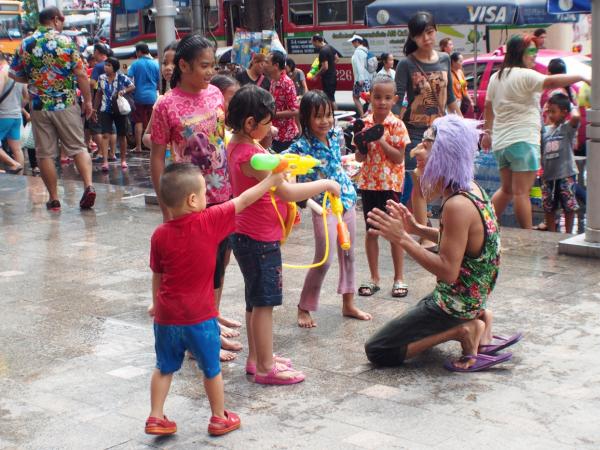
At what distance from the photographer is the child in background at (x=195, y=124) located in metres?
5.33

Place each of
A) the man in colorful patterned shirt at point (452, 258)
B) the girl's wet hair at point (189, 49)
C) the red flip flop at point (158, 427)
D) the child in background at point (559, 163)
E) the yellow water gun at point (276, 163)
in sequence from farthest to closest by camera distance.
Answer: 1. the child in background at point (559, 163)
2. the girl's wet hair at point (189, 49)
3. the man in colorful patterned shirt at point (452, 258)
4. the yellow water gun at point (276, 163)
5. the red flip flop at point (158, 427)

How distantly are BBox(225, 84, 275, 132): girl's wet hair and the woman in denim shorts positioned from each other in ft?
11.9

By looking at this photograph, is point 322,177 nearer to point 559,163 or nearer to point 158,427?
point 158,427

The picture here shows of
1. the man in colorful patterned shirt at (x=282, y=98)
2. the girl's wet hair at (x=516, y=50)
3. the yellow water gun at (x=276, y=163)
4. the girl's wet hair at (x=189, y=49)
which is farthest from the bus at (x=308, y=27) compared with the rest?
the yellow water gun at (x=276, y=163)

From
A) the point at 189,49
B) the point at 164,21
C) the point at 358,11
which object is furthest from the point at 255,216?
the point at 358,11

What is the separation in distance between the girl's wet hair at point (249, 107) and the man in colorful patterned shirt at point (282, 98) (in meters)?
4.27

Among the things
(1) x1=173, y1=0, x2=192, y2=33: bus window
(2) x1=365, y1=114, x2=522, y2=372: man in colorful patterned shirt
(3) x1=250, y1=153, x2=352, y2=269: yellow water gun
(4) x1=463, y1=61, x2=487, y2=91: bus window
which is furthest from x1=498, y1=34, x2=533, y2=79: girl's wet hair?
(1) x1=173, y1=0, x2=192, y2=33: bus window

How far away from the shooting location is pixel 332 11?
2323 cm

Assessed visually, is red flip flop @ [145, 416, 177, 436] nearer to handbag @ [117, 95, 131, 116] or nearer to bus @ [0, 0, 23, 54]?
handbag @ [117, 95, 131, 116]

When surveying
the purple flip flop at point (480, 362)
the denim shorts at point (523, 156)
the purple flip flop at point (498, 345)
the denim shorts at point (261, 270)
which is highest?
the denim shorts at point (523, 156)

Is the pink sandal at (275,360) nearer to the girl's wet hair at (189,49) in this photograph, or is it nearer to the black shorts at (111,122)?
the girl's wet hair at (189,49)

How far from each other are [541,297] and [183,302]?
9.62ft

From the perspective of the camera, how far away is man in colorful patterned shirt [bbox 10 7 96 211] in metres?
9.57

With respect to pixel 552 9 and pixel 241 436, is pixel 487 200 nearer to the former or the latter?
pixel 241 436
